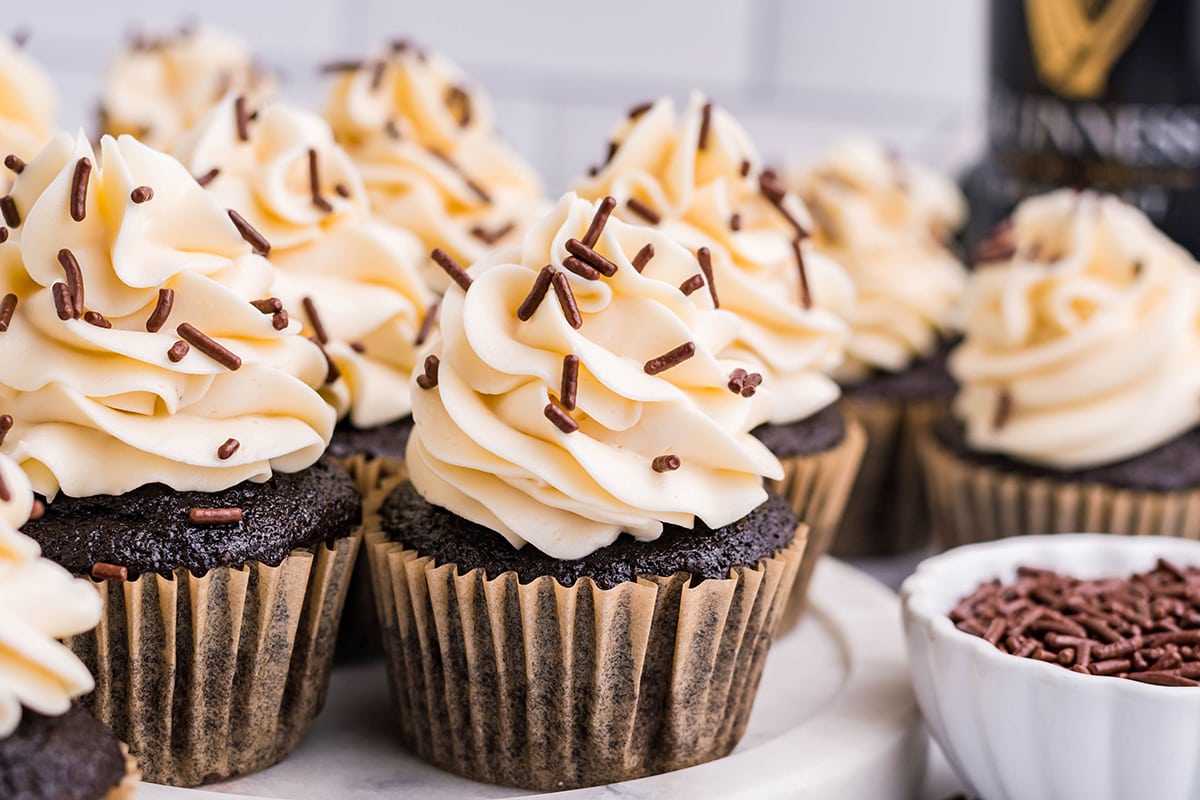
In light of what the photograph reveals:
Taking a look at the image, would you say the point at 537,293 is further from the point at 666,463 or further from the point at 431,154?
the point at 431,154

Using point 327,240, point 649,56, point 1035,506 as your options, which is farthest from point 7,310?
point 649,56

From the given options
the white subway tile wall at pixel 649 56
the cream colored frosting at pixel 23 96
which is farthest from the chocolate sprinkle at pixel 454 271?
the white subway tile wall at pixel 649 56

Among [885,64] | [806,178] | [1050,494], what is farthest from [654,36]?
[1050,494]

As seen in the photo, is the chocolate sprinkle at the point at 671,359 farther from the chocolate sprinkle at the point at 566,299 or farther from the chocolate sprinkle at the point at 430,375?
the chocolate sprinkle at the point at 430,375

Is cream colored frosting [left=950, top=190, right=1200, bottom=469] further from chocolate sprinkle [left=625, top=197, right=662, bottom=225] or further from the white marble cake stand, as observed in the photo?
chocolate sprinkle [left=625, top=197, right=662, bottom=225]

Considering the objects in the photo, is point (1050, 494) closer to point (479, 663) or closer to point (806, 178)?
point (806, 178)
